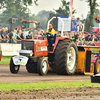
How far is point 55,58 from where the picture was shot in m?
11.9

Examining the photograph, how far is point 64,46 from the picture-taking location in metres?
12.0

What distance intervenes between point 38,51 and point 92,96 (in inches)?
197

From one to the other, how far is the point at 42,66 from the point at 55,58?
0.71 m

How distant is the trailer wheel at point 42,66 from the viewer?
446 inches

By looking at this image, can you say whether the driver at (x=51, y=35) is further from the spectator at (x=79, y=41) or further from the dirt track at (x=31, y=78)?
the spectator at (x=79, y=41)

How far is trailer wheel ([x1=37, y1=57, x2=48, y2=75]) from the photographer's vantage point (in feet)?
37.2

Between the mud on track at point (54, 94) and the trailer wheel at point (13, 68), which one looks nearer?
the mud on track at point (54, 94)

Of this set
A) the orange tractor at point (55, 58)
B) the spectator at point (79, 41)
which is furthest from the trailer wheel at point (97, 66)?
the spectator at point (79, 41)

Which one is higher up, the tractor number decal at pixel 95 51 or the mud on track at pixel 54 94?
the tractor number decal at pixel 95 51

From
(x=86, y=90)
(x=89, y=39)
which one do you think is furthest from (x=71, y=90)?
(x=89, y=39)

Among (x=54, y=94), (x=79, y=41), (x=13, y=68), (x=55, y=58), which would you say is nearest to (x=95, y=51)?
(x=55, y=58)

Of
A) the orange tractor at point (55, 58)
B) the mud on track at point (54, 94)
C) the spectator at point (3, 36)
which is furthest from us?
the spectator at point (3, 36)

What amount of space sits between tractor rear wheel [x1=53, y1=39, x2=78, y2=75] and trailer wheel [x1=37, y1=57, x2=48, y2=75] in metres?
0.44

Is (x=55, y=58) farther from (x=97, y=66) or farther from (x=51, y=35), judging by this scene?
(x=97, y=66)
